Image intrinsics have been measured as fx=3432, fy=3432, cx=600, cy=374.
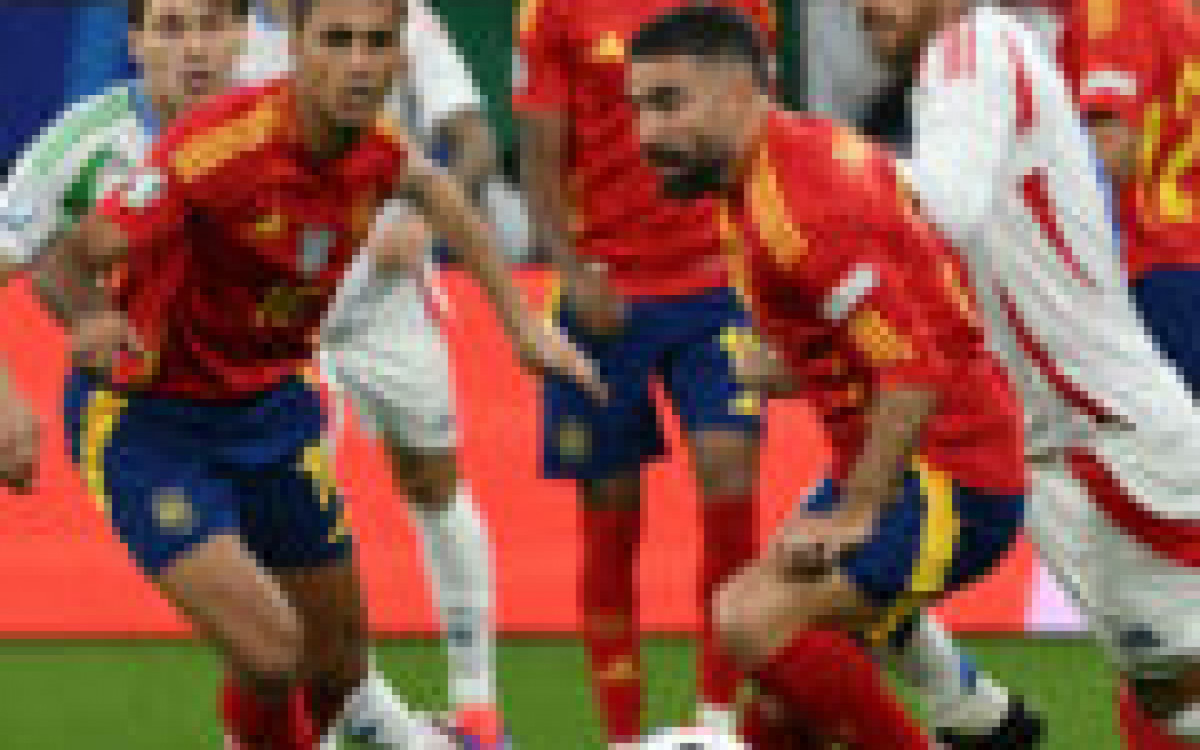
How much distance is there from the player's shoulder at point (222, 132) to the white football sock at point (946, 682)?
5.52 ft

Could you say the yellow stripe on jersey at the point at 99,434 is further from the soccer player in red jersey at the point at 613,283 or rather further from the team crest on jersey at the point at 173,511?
the soccer player in red jersey at the point at 613,283

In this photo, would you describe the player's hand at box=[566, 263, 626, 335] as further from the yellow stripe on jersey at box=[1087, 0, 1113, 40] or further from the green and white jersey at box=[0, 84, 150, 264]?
the yellow stripe on jersey at box=[1087, 0, 1113, 40]

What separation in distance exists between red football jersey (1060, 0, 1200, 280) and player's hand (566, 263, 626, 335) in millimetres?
1393

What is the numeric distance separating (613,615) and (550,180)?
0.98 metres

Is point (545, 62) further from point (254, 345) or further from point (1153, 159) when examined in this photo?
point (1153, 159)

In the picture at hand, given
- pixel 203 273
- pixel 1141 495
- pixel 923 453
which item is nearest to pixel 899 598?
pixel 923 453

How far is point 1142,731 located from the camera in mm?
6832

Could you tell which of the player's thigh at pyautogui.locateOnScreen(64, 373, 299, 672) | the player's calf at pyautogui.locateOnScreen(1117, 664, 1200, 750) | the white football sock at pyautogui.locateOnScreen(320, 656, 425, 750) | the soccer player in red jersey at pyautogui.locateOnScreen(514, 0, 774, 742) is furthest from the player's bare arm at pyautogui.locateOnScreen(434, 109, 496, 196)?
the player's calf at pyautogui.locateOnScreen(1117, 664, 1200, 750)

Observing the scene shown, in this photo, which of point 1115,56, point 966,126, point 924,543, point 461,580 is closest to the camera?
point 924,543

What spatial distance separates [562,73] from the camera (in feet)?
25.2

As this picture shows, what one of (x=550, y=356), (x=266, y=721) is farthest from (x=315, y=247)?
(x=266, y=721)

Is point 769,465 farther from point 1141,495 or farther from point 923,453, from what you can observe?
point 923,453

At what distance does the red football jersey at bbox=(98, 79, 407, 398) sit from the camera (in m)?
6.36

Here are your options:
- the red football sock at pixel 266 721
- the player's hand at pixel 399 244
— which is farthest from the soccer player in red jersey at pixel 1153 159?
the player's hand at pixel 399 244
